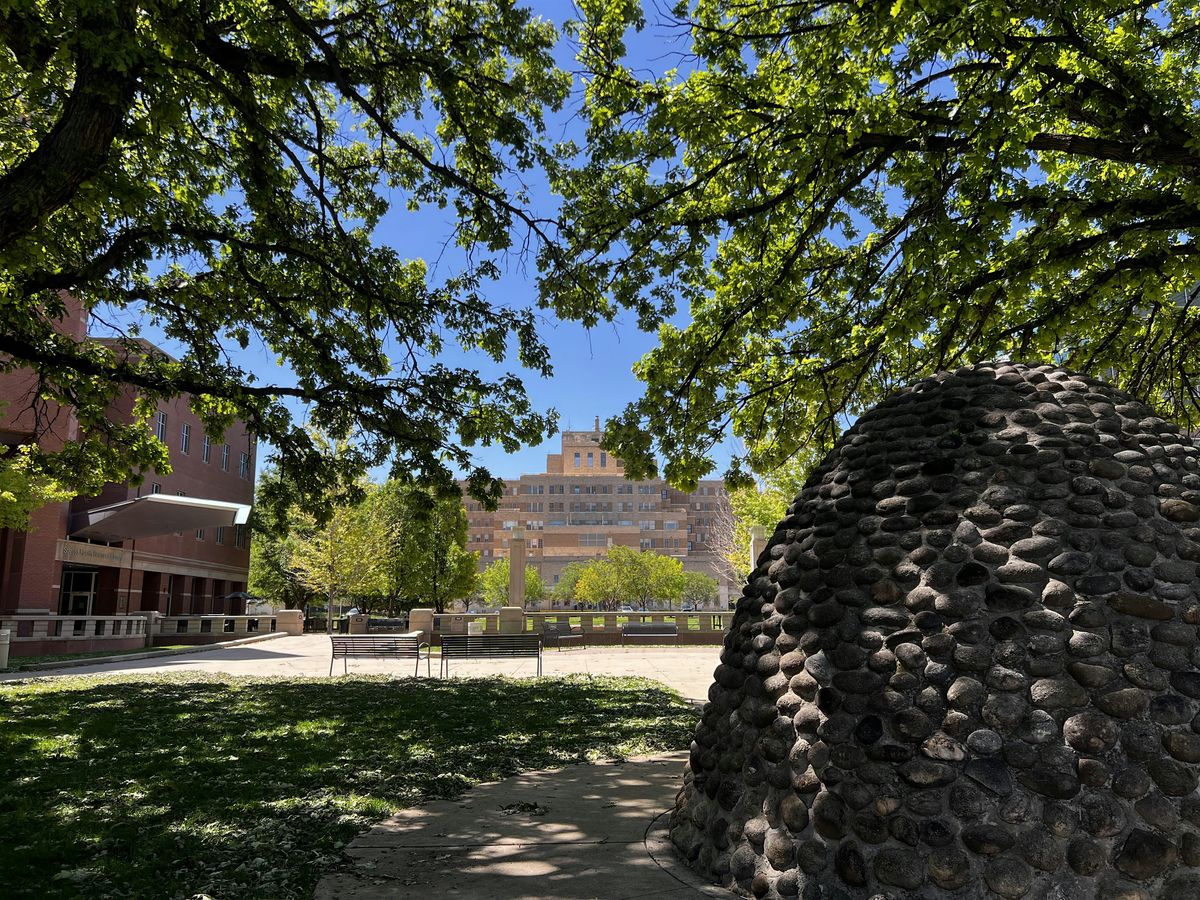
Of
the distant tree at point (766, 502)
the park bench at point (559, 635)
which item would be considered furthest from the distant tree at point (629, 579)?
the park bench at point (559, 635)

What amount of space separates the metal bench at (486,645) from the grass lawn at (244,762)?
2957 mm

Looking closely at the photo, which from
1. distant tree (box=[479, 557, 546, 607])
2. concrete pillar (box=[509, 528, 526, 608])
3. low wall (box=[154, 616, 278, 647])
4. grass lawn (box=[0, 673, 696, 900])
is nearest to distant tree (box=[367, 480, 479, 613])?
low wall (box=[154, 616, 278, 647])

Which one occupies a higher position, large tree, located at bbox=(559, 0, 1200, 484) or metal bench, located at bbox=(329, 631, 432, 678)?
large tree, located at bbox=(559, 0, 1200, 484)

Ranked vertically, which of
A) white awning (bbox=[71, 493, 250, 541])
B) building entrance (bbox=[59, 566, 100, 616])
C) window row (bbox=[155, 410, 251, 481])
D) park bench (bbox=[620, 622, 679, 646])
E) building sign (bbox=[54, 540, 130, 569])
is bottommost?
park bench (bbox=[620, 622, 679, 646])

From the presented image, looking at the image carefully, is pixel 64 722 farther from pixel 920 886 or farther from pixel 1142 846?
pixel 1142 846

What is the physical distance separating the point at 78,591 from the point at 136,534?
14.1 m

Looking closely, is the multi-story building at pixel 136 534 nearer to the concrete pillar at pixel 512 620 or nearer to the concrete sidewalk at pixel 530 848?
the concrete pillar at pixel 512 620

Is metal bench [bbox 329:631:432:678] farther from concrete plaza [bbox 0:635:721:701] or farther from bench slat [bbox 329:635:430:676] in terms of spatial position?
A: concrete plaza [bbox 0:635:721:701]

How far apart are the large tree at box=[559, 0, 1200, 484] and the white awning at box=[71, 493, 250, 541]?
16191mm

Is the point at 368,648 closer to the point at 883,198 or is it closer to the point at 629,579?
the point at 883,198

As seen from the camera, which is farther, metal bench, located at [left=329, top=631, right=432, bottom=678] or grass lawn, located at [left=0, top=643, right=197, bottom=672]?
grass lawn, located at [left=0, top=643, right=197, bottom=672]

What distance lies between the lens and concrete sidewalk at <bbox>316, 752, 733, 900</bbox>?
4172 millimetres

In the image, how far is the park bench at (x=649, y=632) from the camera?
2986 cm

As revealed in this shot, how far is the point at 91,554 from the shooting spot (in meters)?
32.2
